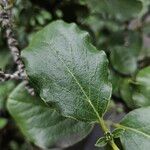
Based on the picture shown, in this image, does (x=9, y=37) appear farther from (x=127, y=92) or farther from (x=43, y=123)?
(x=127, y=92)

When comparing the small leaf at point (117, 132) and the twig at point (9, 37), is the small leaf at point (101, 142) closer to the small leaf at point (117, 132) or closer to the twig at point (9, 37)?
the small leaf at point (117, 132)

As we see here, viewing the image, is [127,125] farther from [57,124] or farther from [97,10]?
[97,10]

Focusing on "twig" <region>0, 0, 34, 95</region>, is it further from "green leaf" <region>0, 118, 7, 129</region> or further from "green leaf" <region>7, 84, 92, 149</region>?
"green leaf" <region>0, 118, 7, 129</region>

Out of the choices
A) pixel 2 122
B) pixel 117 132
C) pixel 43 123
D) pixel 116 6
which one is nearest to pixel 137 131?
pixel 117 132

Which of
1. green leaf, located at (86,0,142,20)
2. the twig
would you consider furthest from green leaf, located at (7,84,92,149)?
green leaf, located at (86,0,142,20)

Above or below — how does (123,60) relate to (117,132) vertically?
below

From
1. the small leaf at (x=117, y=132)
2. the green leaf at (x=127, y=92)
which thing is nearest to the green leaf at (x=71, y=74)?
the small leaf at (x=117, y=132)

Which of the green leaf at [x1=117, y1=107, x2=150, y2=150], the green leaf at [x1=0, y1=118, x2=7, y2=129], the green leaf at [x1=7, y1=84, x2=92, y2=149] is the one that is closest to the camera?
the green leaf at [x1=117, y1=107, x2=150, y2=150]
